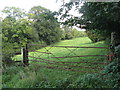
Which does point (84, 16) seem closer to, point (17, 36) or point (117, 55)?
point (117, 55)

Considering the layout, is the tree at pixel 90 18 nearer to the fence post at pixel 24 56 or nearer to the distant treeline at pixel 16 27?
the distant treeline at pixel 16 27

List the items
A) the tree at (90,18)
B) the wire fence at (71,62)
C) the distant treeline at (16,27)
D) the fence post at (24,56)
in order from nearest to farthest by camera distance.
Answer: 1. the tree at (90,18)
2. the wire fence at (71,62)
3. the distant treeline at (16,27)
4. the fence post at (24,56)

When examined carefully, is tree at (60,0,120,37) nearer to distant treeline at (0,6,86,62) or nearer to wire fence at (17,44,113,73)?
distant treeline at (0,6,86,62)

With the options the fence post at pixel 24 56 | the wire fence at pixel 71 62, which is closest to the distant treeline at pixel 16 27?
the fence post at pixel 24 56

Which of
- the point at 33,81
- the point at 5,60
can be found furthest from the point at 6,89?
the point at 5,60

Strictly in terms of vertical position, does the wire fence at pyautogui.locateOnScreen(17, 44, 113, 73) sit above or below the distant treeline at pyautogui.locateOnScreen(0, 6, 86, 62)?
below

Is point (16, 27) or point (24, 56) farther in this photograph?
point (16, 27)

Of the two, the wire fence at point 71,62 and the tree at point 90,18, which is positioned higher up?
the tree at point 90,18

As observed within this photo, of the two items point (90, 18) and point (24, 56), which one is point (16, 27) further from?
point (90, 18)

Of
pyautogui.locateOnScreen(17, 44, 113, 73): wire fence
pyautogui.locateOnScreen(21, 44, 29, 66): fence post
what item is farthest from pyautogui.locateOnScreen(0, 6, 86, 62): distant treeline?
pyautogui.locateOnScreen(17, 44, 113, 73): wire fence

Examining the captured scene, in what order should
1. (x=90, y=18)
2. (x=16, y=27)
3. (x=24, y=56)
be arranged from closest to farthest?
(x=90, y=18)
(x=24, y=56)
(x=16, y=27)

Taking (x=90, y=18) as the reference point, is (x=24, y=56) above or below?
below

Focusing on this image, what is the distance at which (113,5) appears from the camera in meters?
2.16

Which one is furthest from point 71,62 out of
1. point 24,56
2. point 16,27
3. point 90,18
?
point 16,27
